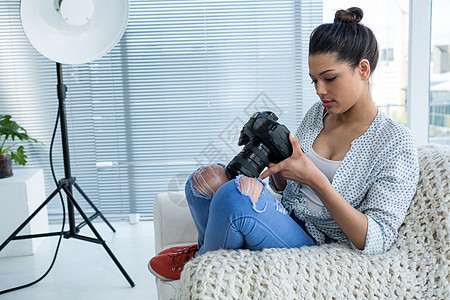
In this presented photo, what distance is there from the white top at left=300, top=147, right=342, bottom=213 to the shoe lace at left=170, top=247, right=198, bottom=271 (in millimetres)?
376

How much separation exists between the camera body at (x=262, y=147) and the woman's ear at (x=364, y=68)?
29cm

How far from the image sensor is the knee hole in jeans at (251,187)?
1016 millimetres

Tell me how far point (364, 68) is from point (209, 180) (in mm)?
530

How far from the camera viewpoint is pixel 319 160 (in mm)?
1233

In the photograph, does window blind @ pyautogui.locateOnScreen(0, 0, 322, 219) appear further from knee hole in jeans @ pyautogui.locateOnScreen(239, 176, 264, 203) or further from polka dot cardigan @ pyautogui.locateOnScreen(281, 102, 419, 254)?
knee hole in jeans @ pyautogui.locateOnScreen(239, 176, 264, 203)

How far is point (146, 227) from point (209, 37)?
1262mm

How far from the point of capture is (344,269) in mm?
958

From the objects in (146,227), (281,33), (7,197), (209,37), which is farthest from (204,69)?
(7,197)

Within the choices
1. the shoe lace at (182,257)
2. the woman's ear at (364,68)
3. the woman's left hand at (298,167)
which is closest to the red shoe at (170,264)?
the shoe lace at (182,257)

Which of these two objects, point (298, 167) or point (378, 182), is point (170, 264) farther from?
point (378, 182)

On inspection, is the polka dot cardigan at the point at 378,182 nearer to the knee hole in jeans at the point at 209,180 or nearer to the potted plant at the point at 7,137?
the knee hole in jeans at the point at 209,180

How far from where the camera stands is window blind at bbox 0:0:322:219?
264 centimetres

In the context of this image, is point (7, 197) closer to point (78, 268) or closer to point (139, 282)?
point (78, 268)

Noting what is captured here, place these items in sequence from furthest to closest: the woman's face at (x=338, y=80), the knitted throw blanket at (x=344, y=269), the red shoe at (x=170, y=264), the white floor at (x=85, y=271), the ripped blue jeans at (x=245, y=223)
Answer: the white floor at (x=85, y=271), the red shoe at (x=170, y=264), the woman's face at (x=338, y=80), the ripped blue jeans at (x=245, y=223), the knitted throw blanket at (x=344, y=269)
